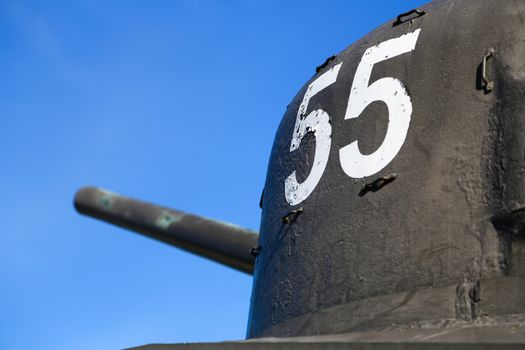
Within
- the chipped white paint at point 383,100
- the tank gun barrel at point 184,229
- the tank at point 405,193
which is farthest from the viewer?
the tank gun barrel at point 184,229

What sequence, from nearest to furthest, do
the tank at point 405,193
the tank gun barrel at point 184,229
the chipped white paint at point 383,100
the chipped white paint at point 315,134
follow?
1. the tank at point 405,193
2. the chipped white paint at point 383,100
3. the chipped white paint at point 315,134
4. the tank gun barrel at point 184,229

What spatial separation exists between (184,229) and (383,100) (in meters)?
3.21

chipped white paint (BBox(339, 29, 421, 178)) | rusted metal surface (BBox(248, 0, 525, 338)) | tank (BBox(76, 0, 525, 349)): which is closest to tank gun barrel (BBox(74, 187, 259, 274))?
tank (BBox(76, 0, 525, 349))

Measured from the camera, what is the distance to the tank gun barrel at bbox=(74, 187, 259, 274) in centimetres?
714

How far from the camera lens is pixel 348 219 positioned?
4.39 m

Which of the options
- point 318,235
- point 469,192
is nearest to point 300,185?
point 318,235

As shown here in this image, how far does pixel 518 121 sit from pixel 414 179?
1.61ft

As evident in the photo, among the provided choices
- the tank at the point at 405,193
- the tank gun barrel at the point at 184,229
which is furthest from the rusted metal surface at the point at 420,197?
the tank gun barrel at the point at 184,229

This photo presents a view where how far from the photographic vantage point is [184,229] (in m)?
7.43

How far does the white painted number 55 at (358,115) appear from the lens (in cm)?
436

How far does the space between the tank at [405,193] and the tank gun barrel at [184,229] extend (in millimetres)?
1934

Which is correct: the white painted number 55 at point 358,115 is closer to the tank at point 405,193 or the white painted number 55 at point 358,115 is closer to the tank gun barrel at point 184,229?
the tank at point 405,193

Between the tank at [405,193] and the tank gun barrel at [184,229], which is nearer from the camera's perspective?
the tank at [405,193]

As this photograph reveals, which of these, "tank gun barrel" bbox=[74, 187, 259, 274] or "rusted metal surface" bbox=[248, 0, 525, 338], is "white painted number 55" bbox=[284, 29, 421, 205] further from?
"tank gun barrel" bbox=[74, 187, 259, 274]
